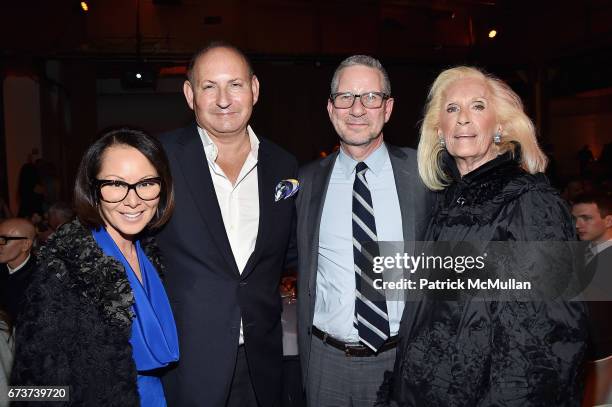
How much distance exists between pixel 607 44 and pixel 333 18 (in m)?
6.47

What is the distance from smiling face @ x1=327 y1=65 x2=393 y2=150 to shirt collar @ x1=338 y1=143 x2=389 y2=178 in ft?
0.25

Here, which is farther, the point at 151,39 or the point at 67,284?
the point at 151,39

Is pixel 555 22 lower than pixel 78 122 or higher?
higher

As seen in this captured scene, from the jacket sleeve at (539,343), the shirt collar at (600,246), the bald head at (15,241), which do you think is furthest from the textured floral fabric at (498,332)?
the bald head at (15,241)

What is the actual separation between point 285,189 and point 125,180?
34.3 inches

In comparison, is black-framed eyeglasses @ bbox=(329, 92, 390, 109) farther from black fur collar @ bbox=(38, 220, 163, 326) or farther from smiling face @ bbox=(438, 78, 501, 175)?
black fur collar @ bbox=(38, 220, 163, 326)

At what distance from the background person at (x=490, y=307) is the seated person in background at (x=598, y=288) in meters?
0.69

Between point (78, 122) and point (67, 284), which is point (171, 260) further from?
point (78, 122)

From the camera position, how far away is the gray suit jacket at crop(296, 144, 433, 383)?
7.95ft

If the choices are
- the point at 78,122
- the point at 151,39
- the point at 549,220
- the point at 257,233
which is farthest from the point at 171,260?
the point at 78,122

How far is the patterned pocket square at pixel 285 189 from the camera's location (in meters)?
2.51

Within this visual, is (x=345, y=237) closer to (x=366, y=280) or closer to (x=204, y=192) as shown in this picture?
(x=366, y=280)

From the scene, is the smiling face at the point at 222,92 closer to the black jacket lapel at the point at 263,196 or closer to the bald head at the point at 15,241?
the black jacket lapel at the point at 263,196

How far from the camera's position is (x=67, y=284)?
64.4 inches
